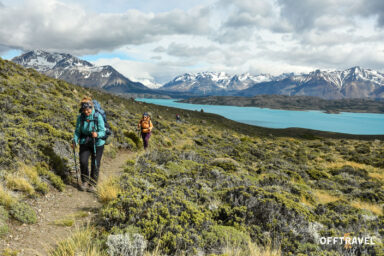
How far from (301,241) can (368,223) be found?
96.4 inches

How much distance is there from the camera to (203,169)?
9.39 m

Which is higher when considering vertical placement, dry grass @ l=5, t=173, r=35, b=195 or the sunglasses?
the sunglasses

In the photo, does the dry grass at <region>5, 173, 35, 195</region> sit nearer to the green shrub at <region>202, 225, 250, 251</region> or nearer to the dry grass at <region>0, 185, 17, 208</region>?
the dry grass at <region>0, 185, 17, 208</region>

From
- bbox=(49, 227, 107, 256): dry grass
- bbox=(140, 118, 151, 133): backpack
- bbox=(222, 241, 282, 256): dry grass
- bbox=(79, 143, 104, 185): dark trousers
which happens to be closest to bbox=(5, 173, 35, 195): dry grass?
bbox=(79, 143, 104, 185): dark trousers

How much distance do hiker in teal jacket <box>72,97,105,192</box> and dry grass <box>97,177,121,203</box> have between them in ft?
1.67

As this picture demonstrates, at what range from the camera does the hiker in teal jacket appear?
20.7 ft

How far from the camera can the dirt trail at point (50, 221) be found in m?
3.93

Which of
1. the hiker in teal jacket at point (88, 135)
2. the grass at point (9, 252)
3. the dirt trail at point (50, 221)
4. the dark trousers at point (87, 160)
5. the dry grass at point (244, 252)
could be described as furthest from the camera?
the dark trousers at point (87, 160)

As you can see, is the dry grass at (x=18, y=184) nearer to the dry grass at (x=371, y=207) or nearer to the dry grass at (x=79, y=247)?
the dry grass at (x=79, y=247)

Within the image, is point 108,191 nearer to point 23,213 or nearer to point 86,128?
point 23,213

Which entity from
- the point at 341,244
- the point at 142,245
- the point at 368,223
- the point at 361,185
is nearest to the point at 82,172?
the point at 142,245

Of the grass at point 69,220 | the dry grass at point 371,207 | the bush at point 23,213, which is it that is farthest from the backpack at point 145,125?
the dry grass at point 371,207

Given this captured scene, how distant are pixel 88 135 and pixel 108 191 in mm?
1775

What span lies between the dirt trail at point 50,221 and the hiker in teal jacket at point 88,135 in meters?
0.58
